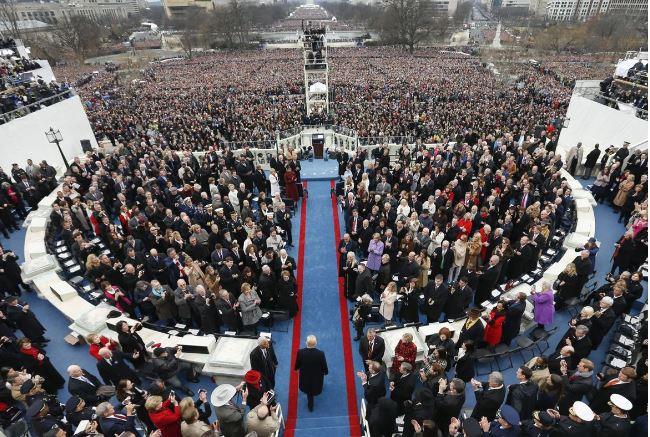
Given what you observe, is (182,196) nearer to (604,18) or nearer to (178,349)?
(178,349)

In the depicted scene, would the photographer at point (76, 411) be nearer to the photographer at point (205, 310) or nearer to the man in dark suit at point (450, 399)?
the photographer at point (205, 310)

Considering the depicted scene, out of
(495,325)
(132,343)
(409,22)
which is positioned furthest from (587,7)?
(132,343)

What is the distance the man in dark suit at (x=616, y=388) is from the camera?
445 centimetres

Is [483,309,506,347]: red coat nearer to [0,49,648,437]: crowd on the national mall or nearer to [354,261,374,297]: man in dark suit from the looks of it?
[0,49,648,437]: crowd on the national mall

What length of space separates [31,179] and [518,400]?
15.2m

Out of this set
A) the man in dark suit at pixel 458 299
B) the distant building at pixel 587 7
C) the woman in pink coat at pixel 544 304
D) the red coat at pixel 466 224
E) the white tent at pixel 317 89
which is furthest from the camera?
the distant building at pixel 587 7

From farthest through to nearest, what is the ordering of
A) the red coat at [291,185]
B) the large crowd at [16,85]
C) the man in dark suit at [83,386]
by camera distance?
the large crowd at [16,85] < the red coat at [291,185] < the man in dark suit at [83,386]

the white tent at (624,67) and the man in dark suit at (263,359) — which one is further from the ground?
the white tent at (624,67)

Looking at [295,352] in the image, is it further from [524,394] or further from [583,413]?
[583,413]

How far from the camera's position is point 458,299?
680cm

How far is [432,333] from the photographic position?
642cm

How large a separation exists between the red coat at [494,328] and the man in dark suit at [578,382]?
118cm

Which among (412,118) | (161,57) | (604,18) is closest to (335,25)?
(161,57)

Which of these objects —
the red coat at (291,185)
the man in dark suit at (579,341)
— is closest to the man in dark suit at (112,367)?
the man in dark suit at (579,341)
